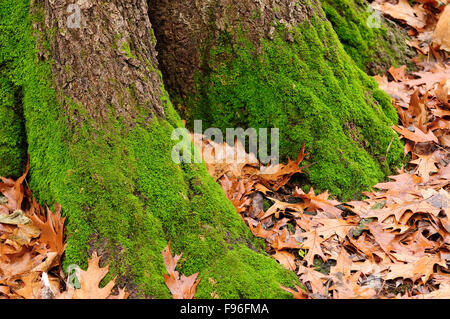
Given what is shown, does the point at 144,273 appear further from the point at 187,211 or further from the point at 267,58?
the point at 267,58

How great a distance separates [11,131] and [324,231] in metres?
2.40

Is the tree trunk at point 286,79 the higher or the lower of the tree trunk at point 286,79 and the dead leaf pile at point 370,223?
the higher

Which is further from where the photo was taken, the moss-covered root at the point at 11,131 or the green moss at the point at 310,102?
the green moss at the point at 310,102

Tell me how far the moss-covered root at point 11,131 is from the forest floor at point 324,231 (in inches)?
5.7

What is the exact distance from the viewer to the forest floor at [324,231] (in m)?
2.83

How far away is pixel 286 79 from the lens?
3814mm

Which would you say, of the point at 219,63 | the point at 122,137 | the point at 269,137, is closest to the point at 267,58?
the point at 219,63

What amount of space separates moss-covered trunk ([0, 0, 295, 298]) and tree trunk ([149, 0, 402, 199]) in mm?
758

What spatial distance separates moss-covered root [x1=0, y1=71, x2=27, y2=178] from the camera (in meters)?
3.37

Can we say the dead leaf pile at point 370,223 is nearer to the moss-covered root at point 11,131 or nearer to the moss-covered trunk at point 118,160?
the moss-covered trunk at point 118,160

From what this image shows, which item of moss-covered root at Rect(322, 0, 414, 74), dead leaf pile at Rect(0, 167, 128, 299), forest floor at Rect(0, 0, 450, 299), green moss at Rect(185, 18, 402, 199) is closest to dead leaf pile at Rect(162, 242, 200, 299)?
forest floor at Rect(0, 0, 450, 299)

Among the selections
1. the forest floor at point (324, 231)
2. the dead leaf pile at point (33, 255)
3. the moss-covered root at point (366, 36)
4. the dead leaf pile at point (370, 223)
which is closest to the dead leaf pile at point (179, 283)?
the forest floor at point (324, 231)

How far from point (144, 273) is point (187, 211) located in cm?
49

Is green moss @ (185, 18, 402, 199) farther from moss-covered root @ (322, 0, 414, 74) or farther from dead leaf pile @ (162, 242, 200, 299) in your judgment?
dead leaf pile @ (162, 242, 200, 299)
